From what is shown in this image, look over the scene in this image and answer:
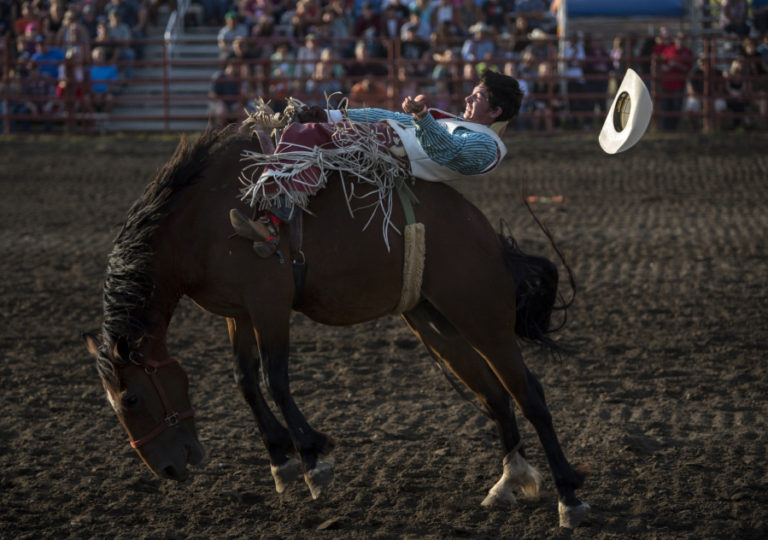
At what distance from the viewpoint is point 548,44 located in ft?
52.1

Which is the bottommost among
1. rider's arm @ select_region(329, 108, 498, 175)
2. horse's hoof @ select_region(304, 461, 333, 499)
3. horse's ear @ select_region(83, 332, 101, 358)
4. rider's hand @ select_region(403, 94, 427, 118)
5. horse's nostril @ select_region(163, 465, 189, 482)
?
horse's hoof @ select_region(304, 461, 333, 499)

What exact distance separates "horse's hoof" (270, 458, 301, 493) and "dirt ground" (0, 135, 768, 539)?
8cm

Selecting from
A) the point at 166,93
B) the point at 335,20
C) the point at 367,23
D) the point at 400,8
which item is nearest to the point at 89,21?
the point at 166,93

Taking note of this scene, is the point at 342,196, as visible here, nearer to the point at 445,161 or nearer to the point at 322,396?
the point at 445,161

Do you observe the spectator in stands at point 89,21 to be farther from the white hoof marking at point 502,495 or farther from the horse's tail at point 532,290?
the white hoof marking at point 502,495

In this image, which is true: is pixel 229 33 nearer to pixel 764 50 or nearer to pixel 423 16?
pixel 423 16

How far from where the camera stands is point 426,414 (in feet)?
16.6

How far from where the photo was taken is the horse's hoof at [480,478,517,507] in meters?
3.97

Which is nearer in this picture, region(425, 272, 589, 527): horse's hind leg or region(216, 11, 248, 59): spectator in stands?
region(425, 272, 589, 527): horse's hind leg

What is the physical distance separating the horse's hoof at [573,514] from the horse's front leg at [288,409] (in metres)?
0.90

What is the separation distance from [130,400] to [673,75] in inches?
521

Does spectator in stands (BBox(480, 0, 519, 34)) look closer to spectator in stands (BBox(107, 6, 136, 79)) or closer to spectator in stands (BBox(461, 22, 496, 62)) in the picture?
spectator in stands (BBox(461, 22, 496, 62))

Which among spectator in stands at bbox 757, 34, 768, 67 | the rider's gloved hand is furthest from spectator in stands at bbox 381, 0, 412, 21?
the rider's gloved hand

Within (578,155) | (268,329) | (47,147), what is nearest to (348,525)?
(268,329)
